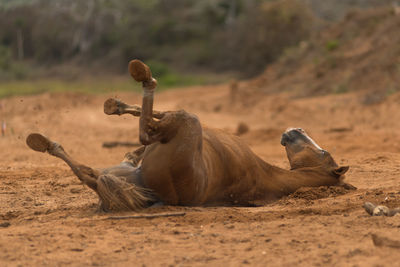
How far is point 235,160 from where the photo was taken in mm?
4906

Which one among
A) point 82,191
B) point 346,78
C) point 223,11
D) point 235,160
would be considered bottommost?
point 82,191

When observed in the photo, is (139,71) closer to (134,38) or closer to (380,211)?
(380,211)

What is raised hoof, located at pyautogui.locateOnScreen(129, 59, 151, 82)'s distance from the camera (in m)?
4.36

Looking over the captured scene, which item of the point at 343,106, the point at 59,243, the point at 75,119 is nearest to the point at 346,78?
the point at 343,106

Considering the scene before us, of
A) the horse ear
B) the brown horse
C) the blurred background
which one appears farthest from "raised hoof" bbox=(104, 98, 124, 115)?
the blurred background

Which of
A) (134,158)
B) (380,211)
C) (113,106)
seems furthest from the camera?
(134,158)

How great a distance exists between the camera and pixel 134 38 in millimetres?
29516

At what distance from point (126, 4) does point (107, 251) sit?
29.2 m

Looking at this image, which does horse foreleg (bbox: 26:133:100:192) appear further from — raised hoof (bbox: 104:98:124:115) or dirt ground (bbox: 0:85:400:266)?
raised hoof (bbox: 104:98:124:115)

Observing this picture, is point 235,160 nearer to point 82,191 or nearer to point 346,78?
point 82,191

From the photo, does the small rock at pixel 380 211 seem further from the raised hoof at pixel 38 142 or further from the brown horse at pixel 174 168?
the raised hoof at pixel 38 142

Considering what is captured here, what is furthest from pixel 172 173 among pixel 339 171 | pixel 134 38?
pixel 134 38

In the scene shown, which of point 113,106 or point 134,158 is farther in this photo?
point 134,158

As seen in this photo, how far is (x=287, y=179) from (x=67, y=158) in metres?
1.92
